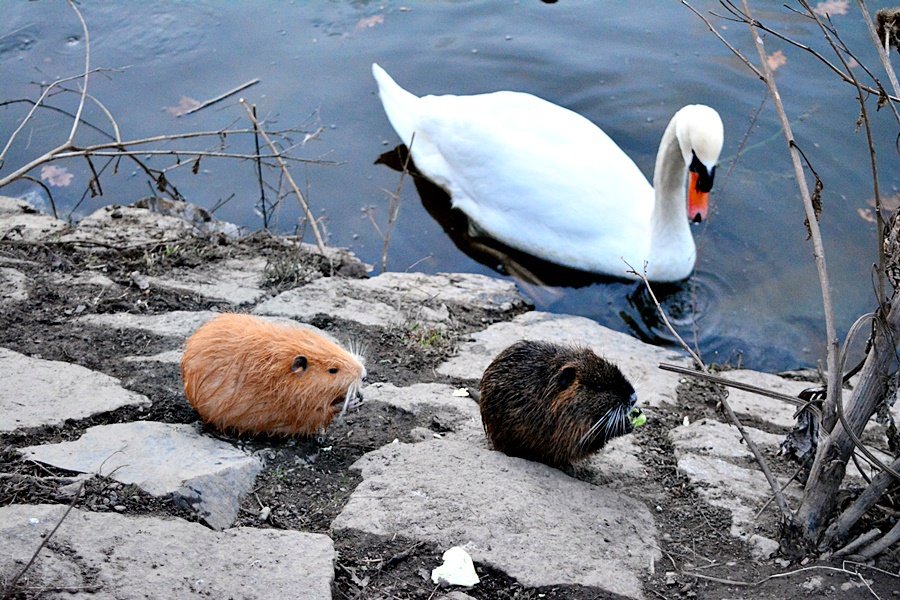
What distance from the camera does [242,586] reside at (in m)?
2.53

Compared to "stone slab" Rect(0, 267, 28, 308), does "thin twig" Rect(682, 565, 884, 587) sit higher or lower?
lower

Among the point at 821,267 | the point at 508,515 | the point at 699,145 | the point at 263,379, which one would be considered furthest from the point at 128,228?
the point at 821,267

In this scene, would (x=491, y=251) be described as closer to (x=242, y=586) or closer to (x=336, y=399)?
(x=336, y=399)

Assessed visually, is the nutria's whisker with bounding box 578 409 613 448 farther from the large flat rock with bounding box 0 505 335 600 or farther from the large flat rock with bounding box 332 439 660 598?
the large flat rock with bounding box 0 505 335 600

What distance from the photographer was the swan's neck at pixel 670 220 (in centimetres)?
639

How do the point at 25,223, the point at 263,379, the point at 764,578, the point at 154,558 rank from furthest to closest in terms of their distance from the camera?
the point at 25,223, the point at 263,379, the point at 764,578, the point at 154,558

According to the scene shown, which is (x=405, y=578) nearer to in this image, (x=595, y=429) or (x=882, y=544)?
(x=595, y=429)

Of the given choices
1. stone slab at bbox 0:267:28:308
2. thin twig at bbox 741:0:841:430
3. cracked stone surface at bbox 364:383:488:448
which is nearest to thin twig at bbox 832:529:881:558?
thin twig at bbox 741:0:841:430

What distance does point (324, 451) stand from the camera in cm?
342

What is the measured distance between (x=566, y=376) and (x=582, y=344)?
1.65 metres

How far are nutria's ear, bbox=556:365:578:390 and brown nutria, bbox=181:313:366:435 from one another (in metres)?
0.78

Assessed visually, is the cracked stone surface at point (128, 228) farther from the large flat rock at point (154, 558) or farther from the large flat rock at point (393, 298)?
the large flat rock at point (154, 558)

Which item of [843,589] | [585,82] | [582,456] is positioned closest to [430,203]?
[585,82]

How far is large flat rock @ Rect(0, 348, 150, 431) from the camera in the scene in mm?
3193
